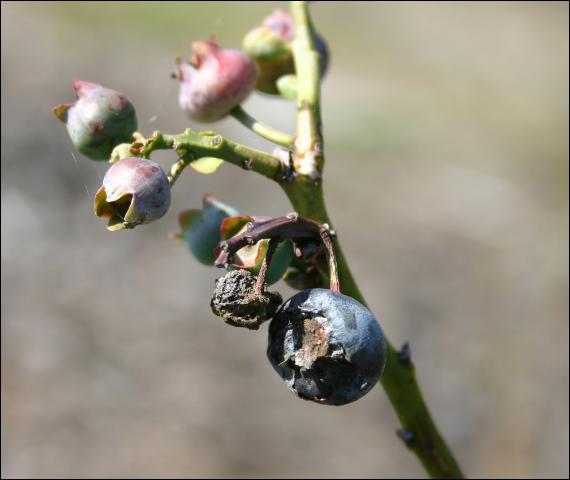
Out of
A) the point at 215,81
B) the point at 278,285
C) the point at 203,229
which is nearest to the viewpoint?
the point at 203,229

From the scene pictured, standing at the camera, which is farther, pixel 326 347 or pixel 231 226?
pixel 231 226

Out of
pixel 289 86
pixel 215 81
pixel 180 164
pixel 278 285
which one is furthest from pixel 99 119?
pixel 278 285

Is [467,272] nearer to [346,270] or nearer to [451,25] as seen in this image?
[346,270]

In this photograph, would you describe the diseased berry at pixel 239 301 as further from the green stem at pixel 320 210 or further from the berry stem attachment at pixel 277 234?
the green stem at pixel 320 210

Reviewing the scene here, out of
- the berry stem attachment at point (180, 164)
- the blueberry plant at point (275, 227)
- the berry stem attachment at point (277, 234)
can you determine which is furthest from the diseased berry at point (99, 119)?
the berry stem attachment at point (277, 234)

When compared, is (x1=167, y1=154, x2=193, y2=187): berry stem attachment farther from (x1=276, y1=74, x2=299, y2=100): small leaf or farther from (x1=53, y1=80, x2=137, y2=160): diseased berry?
(x1=276, y1=74, x2=299, y2=100): small leaf

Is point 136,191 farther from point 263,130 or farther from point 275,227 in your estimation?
point 263,130
